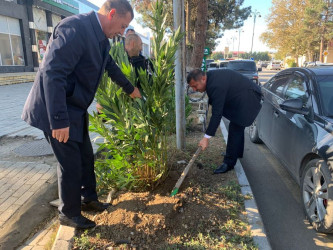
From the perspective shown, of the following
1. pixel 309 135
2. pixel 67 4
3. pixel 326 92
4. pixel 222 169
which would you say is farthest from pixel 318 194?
pixel 67 4

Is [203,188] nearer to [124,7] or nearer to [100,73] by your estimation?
[100,73]

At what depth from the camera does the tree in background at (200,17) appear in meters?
10.1

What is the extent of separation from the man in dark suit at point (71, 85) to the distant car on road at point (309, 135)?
2247 millimetres

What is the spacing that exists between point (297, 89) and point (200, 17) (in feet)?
23.1

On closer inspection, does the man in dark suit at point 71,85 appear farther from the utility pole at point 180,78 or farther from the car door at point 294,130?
the car door at point 294,130

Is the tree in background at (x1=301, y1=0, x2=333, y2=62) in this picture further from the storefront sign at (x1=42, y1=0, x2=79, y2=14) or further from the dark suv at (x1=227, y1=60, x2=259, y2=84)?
the storefront sign at (x1=42, y1=0, x2=79, y2=14)

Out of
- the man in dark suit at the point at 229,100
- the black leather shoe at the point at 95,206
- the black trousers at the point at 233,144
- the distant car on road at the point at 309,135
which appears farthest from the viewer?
the black trousers at the point at 233,144

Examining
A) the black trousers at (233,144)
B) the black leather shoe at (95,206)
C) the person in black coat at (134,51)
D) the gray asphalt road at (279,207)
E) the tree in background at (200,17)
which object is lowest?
the gray asphalt road at (279,207)

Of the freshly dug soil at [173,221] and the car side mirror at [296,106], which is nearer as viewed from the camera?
the freshly dug soil at [173,221]

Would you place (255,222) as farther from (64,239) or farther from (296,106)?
(64,239)

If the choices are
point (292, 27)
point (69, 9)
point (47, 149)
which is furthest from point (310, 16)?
point (47, 149)

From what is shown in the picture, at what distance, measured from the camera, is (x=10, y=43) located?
1869 centimetres

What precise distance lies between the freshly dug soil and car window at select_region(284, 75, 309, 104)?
4.95 ft

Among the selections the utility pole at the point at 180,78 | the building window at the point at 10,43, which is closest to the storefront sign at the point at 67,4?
the building window at the point at 10,43
